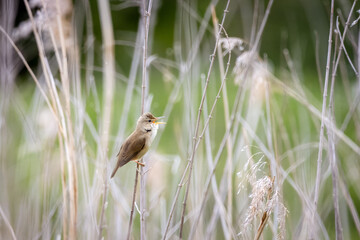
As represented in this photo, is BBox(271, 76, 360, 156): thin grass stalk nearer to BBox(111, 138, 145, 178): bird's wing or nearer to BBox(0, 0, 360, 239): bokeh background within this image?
BBox(0, 0, 360, 239): bokeh background

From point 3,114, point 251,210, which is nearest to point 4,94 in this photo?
point 3,114

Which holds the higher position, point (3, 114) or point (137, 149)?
point (3, 114)

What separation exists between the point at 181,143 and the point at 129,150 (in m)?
0.31

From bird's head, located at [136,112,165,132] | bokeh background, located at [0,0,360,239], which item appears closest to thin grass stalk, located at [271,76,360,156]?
bokeh background, located at [0,0,360,239]

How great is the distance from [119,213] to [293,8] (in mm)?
3682

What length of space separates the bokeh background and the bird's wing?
0.03m

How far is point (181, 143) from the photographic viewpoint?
168 centimetres

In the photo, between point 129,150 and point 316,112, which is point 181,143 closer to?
point 129,150

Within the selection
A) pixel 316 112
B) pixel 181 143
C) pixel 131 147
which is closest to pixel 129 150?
pixel 131 147

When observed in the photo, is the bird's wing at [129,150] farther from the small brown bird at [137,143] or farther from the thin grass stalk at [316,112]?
the thin grass stalk at [316,112]

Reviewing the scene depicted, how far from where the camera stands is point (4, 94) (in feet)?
5.06

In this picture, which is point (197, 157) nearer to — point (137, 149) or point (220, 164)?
point (137, 149)

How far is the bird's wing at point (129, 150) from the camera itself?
1414 mm

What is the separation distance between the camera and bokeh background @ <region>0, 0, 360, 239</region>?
112 centimetres
